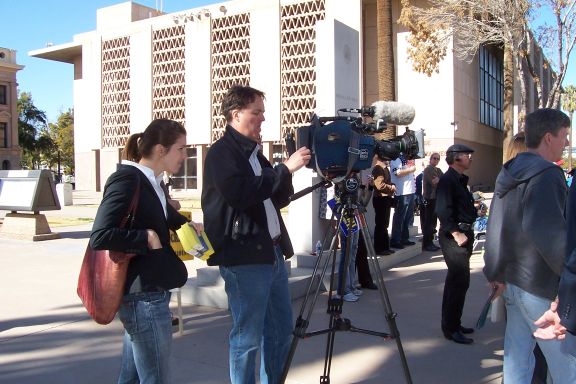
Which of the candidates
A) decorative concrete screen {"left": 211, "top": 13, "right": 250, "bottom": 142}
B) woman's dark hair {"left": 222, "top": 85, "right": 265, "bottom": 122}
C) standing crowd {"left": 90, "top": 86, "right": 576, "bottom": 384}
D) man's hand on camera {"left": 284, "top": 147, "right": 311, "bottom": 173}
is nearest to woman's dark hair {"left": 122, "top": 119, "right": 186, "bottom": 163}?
standing crowd {"left": 90, "top": 86, "right": 576, "bottom": 384}

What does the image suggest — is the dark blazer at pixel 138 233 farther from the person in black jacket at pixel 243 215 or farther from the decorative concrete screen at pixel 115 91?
the decorative concrete screen at pixel 115 91

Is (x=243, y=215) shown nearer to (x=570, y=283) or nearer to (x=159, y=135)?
(x=159, y=135)

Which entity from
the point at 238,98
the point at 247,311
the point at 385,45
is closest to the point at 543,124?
the point at 238,98

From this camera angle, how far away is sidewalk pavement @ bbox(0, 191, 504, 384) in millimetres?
4234

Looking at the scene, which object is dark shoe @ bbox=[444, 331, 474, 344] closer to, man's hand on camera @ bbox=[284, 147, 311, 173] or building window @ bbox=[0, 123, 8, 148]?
man's hand on camera @ bbox=[284, 147, 311, 173]

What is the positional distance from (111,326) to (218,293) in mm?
1158

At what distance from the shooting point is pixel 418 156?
3775 mm

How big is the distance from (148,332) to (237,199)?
2.65ft

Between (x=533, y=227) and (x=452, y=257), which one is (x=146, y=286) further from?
(x=452, y=257)

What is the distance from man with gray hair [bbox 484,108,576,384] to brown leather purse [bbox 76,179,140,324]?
1904mm

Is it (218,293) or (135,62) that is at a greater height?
(135,62)

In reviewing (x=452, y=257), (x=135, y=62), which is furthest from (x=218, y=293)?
(x=135, y=62)

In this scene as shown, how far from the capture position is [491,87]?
41625 millimetres

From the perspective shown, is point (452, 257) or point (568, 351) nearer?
point (568, 351)
